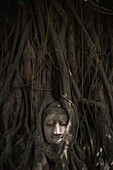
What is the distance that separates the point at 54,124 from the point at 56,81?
2.06ft

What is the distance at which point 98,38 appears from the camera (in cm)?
279

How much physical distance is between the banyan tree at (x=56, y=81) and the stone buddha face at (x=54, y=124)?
0.04 m

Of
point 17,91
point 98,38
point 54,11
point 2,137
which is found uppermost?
point 54,11

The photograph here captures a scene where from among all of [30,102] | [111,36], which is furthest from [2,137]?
[111,36]

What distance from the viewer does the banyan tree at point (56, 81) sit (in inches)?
88.2

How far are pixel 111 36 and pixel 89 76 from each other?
0.73m

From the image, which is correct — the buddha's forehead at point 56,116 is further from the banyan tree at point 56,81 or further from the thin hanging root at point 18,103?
the thin hanging root at point 18,103

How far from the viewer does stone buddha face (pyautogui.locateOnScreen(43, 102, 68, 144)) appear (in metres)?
2.22

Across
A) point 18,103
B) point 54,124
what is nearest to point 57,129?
point 54,124

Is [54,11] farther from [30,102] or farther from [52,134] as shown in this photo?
[52,134]

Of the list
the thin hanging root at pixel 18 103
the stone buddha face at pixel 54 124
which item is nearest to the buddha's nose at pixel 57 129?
the stone buddha face at pixel 54 124

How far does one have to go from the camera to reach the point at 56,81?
262cm

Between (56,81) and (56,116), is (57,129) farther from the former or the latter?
(56,81)

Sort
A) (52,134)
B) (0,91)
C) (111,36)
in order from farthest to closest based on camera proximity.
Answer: (111,36) < (0,91) < (52,134)
